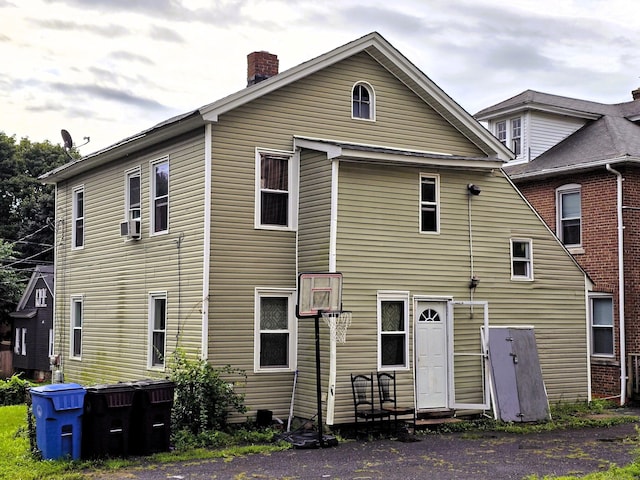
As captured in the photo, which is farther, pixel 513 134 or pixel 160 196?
pixel 513 134

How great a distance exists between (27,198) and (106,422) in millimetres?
42665

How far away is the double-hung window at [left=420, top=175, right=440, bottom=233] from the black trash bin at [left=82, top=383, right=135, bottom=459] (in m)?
7.03

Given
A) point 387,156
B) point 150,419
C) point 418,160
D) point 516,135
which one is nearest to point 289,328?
point 387,156

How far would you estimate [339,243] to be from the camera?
15.3m

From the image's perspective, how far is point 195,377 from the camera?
14.6m

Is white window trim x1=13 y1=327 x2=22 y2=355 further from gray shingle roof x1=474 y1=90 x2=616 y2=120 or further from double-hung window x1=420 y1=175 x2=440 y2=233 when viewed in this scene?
double-hung window x1=420 y1=175 x2=440 y2=233

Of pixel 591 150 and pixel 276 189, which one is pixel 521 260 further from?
pixel 591 150

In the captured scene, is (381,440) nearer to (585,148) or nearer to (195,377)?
(195,377)

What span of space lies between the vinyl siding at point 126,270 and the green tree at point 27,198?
2623 centimetres

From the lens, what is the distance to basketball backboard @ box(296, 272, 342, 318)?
13.8m

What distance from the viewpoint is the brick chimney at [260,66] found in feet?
60.4

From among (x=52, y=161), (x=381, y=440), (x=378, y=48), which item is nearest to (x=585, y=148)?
(x=378, y=48)

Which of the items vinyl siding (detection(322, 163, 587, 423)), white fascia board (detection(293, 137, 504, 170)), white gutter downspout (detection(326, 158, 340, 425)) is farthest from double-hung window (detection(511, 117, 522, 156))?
white gutter downspout (detection(326, 158, 340, 425))

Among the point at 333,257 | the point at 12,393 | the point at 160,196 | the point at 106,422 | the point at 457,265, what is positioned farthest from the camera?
the point at 12,393
